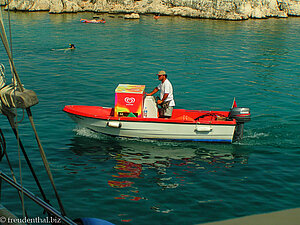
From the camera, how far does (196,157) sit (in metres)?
14.4

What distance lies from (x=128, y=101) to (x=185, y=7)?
159 ft

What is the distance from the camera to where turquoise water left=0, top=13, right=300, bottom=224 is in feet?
36.3

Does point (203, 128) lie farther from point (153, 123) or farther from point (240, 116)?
point (153, 123)

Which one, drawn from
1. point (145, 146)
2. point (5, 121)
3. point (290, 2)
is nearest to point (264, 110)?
point (145, 146)

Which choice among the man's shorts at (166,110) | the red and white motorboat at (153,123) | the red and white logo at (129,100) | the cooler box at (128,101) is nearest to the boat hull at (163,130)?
the red and white motorboat at (153,123)

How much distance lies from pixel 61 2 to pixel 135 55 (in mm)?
31595

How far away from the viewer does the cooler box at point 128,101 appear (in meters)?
14.9

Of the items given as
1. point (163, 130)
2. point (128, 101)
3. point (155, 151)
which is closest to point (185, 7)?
point (128, 101)

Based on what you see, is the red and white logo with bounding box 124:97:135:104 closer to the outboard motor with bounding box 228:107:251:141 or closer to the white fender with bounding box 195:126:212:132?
the white fender with bounding box 195:126:212:132

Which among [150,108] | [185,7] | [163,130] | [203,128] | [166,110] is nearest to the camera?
[203,128]

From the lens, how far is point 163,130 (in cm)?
1520

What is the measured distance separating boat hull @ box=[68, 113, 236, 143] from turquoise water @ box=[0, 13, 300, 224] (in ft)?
1.13

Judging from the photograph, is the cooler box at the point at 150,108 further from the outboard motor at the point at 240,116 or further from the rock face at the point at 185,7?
the rock face at the point at 185,7

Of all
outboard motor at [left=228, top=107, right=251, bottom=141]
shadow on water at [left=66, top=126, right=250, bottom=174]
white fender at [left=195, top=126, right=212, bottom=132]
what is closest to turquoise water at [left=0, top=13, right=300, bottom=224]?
shadow on water at [left=66, top=126, right=250, bottom=174]
